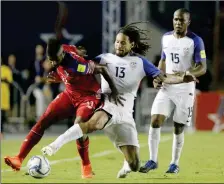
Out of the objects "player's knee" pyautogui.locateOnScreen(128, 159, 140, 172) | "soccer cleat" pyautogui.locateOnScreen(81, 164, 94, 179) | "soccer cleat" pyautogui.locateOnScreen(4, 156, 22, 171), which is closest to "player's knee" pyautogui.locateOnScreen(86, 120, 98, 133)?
"player's knee" pyautogui.locateOnScreen(128, 159, 140, 172)

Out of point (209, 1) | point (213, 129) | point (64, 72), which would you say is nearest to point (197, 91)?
point (213, 129)

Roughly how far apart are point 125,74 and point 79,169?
2.72 metres

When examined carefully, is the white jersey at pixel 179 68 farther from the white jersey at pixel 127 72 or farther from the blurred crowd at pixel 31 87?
the blurred crowd at pixel 31 87

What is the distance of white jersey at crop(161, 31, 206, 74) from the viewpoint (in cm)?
1181

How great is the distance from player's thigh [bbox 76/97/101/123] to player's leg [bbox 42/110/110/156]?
52cm

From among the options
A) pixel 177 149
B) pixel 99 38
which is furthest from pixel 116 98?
pixel 99 38

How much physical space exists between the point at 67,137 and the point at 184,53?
9.47 ft

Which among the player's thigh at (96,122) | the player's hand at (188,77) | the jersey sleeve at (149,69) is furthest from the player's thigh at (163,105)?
the player's thigh at (96,122)

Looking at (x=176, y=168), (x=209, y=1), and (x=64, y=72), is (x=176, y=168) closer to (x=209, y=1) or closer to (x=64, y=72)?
(x=64, y=72)

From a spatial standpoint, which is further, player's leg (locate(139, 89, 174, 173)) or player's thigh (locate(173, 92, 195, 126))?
player's thigh (locate(173, 92, 195, 126))

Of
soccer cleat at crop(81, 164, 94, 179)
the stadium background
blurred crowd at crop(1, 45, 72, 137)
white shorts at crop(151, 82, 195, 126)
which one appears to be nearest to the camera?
soccer cleat at crop(81, 164, 94, 179)

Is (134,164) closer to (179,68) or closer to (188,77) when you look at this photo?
(188,77)

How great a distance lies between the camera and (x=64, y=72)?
1088 centimetres

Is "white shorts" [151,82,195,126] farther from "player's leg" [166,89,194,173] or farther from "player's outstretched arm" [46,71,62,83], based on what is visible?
"player's outstretched arm" [46,71,62,83]
